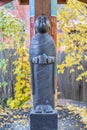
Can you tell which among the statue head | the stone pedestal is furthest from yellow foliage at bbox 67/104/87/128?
the statue head

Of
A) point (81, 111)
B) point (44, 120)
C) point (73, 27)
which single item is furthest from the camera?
point (73, 27)

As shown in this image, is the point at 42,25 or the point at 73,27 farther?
the point at 73,27

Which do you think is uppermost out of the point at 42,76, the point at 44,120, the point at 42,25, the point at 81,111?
the point at 42,25

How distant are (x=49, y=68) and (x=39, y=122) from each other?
0.59 meters

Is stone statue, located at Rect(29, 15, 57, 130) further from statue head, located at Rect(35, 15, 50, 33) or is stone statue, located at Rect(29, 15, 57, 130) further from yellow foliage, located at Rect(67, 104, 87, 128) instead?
yellow foliage, located at Rect(67, 104, 87, 128)

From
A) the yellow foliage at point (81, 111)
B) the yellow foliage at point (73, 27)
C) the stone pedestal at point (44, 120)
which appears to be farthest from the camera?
the yellow foliage at point (73, 27)

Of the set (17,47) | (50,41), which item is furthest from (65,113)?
(17,47)

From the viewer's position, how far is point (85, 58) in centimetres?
572

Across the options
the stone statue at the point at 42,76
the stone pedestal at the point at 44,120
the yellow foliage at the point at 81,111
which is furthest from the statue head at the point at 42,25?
the yellow foliage at the point at 81,111

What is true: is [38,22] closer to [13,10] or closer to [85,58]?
Result: [85,58]

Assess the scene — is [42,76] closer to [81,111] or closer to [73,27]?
[81,111]

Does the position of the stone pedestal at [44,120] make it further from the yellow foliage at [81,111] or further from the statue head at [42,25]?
the yellow foliage at [81,111]

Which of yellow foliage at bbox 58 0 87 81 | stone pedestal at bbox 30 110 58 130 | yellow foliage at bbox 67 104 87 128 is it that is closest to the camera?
stone pedestal at bbox 30 110 58 130

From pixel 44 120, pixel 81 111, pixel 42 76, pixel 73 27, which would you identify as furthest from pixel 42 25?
pixel 73 27
